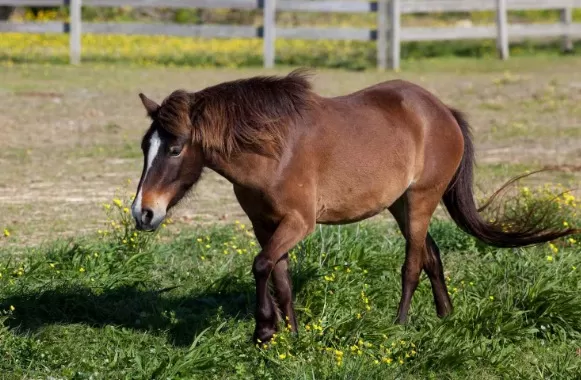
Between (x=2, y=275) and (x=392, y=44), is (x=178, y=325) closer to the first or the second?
(x=2, y=275)

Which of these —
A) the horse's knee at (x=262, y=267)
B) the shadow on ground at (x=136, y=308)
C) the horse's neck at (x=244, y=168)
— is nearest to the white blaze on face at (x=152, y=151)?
the horse's neck at (x=244, y=168)

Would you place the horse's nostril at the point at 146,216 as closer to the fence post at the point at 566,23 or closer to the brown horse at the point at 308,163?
the brown horse at the point at 308,163

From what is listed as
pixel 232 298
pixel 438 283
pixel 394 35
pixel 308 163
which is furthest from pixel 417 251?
pixel 394 35

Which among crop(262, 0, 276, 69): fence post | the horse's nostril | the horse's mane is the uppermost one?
crop(262, 0, 276, 69): fence post

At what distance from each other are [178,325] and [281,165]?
1213 mm

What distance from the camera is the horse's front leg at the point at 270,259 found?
229 inches

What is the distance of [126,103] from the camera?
51.8ft

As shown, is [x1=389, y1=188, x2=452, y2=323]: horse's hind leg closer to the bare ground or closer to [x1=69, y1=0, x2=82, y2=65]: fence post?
the bare ground

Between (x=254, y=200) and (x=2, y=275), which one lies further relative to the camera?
(x=2, y=275)

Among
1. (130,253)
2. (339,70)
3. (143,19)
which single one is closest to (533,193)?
(130,253)

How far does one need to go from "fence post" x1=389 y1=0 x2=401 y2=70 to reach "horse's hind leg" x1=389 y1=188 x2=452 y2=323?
13.6m

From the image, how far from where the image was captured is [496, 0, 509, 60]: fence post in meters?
21.3

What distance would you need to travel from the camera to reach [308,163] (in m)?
6.13

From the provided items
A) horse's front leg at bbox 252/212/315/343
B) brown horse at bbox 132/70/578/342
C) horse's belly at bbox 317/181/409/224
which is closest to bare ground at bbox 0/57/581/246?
brown horse at bbox 132/70/578/342
